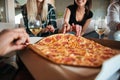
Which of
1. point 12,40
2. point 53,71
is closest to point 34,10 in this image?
point 12,40

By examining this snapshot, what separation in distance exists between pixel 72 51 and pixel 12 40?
0.19 meters

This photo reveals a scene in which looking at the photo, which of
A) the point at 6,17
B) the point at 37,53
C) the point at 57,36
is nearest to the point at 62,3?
the point at 6,17

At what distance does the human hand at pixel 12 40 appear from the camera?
561 mm

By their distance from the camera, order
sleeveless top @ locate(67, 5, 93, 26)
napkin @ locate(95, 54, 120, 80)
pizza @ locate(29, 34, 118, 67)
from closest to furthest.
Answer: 1. napkin @ locate(95, 54, 120, 80)
2. pizza @ locate(29, 34, 118, 67)
3. sleeveless top @ locate(67, 5, 93, 26)

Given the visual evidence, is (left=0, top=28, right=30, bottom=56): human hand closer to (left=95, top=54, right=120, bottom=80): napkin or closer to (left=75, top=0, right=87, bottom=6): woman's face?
(left=95, top=54, right=120, bottom=80): napkin

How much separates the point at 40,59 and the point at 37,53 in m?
0.05

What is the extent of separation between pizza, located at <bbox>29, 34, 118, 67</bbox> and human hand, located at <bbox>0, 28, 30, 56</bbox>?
0.03 metres

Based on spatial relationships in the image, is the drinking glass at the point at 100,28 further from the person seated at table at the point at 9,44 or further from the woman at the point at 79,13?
the woman at the point at 79,13

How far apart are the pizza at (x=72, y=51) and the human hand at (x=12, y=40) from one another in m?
0.03

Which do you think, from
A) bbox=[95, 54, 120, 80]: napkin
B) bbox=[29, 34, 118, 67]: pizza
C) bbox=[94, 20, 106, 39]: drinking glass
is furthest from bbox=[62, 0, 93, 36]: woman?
bbox=[95, 54, 120, 80]: napkin

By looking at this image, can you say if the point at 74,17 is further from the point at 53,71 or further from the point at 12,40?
the point at 53,71

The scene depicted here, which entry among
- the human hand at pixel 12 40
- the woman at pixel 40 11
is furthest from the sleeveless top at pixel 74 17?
the human hand at pixel 12 40

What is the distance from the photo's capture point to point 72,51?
611mm

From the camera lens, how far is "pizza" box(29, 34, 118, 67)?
0.51 m
